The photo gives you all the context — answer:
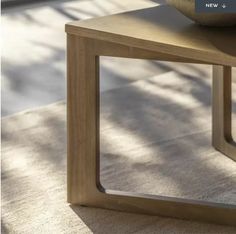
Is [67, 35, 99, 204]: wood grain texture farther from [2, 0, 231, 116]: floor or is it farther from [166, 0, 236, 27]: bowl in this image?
[2, 0, 231, 116]: floor

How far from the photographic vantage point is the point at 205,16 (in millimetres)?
1228

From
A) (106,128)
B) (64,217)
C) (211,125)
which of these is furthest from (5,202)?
(211,125)

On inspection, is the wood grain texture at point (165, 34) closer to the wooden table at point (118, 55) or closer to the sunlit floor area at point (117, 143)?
the wooden table at point (118, 55)

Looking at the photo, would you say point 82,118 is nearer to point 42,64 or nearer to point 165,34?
point 165,34

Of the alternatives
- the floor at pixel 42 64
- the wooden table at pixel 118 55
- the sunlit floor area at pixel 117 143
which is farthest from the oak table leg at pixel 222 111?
the floor at pixel 42 64

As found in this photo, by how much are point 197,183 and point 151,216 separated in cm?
17

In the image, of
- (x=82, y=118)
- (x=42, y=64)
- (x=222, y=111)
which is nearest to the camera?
(x=82, y=118)

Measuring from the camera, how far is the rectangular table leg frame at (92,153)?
131 cm

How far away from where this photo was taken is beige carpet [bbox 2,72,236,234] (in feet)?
4.44

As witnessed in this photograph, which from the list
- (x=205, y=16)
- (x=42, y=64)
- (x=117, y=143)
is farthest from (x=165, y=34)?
(x=42, y=64)

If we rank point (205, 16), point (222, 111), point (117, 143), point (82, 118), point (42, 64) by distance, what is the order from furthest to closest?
Answer: point (42, 64), point (117, 143), point (222, 111), point (82, 118), point (205, 16)

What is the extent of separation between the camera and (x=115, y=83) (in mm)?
2197

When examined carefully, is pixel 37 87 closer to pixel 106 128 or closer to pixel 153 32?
pixel 106 128

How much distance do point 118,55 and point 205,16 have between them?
0.17 meters
